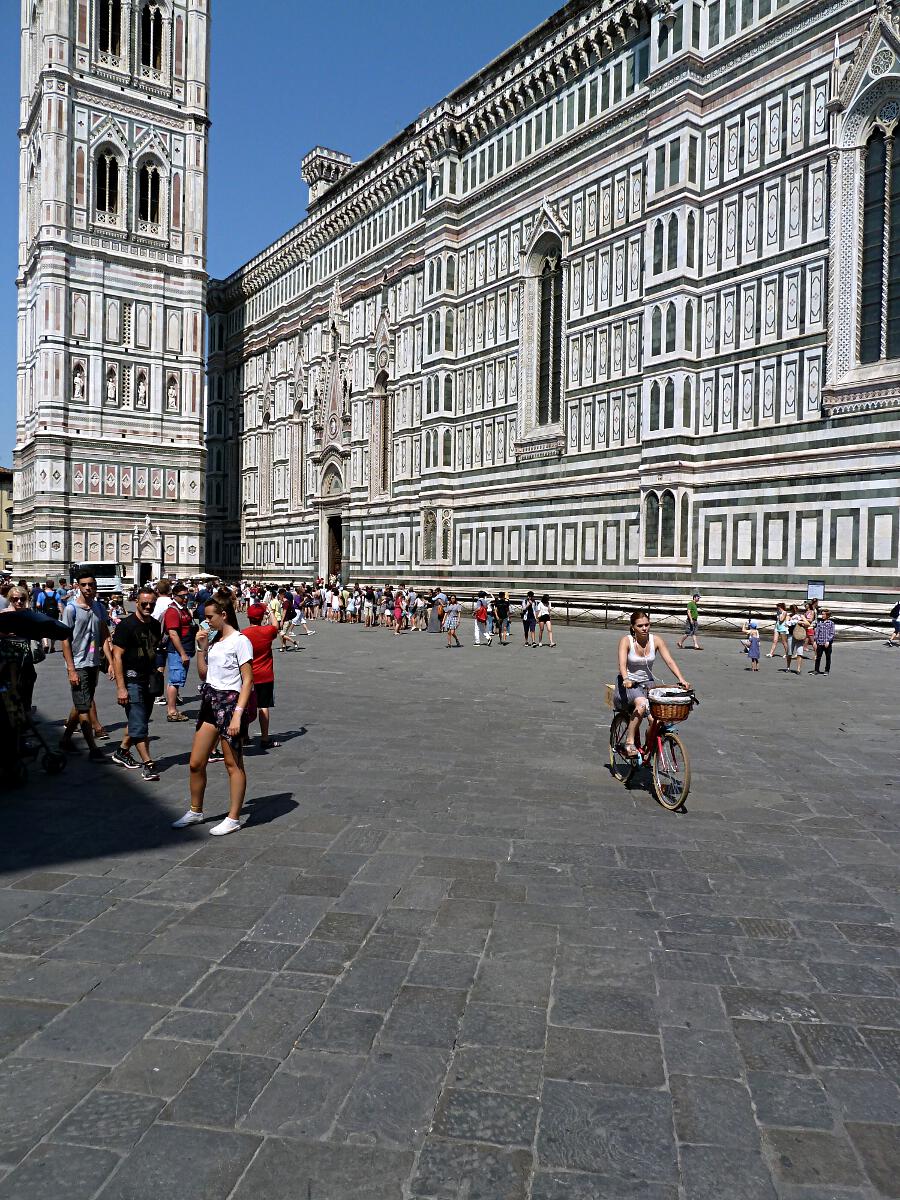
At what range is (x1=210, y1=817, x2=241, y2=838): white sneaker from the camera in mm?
5914

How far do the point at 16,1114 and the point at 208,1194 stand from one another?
0.82 metres

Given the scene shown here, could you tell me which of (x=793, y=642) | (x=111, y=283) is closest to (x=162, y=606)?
(x=793, y=642)

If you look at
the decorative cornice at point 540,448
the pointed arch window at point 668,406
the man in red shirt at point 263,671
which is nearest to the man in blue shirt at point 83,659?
the man in red shirt at point 263,671

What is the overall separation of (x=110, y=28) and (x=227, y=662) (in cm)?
5440

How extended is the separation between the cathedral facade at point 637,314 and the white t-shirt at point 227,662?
21.4m

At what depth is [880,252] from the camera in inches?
915

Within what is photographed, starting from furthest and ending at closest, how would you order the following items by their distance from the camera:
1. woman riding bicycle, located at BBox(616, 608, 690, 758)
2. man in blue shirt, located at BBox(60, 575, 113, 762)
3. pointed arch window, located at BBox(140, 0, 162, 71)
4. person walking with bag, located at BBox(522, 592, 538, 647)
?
pointed arch window, located at BBox(140, 0, 162, 71) → person walking with bag, located at BBox(522, 592, 538, 647) → man in blue shirt, located at BBox(60, 575, 113, 762) → woman riding bicycle, located at BBox(616, 608, 690, 758)

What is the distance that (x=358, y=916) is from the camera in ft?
14.8

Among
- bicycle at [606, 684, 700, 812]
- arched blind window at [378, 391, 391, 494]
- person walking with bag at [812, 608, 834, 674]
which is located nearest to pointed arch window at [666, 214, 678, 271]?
person walking with bag at [812, 608, 834, 674]

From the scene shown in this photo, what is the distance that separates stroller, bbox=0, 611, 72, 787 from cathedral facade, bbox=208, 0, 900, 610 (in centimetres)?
2162

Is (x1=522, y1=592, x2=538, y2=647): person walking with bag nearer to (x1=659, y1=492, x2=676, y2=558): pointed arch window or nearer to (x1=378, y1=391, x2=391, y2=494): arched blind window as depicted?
(x1=659, y1=492, x2=676, y2=558): pointed arch window

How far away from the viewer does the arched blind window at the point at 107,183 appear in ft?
154

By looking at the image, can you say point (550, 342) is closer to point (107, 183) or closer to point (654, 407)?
point (654, 407)

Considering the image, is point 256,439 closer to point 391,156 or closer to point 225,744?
point 391,156
